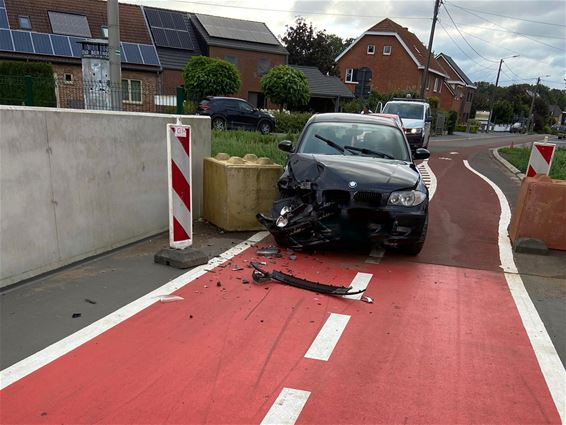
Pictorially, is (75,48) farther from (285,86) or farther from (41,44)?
(285,86)

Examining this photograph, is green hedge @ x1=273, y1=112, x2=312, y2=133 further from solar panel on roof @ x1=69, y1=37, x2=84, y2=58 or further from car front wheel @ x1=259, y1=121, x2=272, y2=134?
solar panel on roof @ x1=69, y1=37, x2=84, y2=58

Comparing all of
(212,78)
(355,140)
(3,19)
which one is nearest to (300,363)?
(355,140)

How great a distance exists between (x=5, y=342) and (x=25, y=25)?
3355 cm

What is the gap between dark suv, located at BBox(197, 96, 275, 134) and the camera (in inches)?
875

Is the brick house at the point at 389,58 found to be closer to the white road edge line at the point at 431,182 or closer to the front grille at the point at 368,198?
the white road edge line at the point at 431,182

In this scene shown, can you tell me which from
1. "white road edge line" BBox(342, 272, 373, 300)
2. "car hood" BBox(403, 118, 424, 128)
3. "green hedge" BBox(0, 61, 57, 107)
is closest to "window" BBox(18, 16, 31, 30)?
"car hood" BBox(403, 118, 424, 128)

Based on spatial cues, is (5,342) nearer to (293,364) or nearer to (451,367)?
(293,364)

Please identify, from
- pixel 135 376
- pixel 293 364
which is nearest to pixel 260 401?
pixel 293 364

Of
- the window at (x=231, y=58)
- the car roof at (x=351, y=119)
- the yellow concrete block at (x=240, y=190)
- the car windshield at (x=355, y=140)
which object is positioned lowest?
the yellow concrete block at (x=240, y=190)

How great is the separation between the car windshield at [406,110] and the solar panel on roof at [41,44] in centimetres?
2240

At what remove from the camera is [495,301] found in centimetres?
470

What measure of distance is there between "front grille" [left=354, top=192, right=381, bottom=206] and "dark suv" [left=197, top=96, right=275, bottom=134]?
17062 millimetres

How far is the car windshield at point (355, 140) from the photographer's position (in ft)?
21.7

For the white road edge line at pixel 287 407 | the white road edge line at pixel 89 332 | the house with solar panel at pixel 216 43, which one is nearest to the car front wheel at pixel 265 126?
the house with solar panel at pixel 216 43
